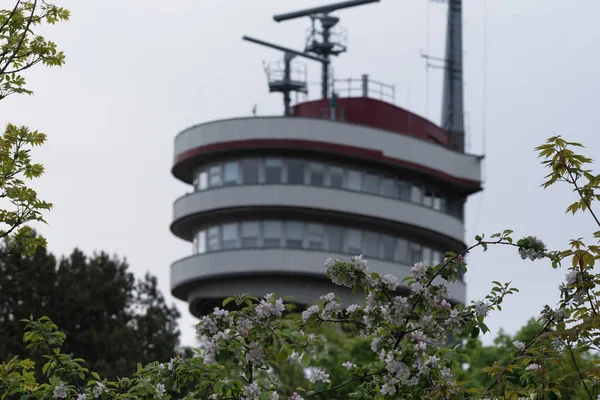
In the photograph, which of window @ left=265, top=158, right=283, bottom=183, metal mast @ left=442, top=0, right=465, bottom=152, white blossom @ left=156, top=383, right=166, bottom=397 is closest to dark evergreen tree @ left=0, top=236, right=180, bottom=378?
window @ left=265, top=158, right=283, bottom=183

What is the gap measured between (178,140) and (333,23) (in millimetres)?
13228

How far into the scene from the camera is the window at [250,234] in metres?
66.3

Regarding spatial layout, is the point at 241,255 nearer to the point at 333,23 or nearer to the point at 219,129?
the point at 219,129

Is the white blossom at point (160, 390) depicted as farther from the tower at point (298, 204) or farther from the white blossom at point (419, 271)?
the tower at point (298, 204)

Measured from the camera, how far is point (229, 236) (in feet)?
221

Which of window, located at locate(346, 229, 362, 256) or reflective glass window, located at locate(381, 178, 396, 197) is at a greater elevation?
reflective glass window, located at locate(381, 178, 396, 197)

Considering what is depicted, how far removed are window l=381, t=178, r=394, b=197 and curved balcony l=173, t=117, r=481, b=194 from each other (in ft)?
4.85

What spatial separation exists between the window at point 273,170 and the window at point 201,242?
5292 mm

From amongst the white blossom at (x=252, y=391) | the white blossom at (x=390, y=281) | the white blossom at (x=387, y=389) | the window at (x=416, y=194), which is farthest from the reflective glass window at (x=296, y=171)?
the white blossom at (x=252, y=391)

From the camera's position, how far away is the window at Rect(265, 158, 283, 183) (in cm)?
6712

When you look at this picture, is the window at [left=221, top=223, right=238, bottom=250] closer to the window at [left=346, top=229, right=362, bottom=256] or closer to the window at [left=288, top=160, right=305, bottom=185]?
the window at [left=288, top=160, right=305, bottom=185]

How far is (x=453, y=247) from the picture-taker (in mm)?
73250

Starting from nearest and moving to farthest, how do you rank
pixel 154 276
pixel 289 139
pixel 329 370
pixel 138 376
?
pixel 138 376
pixel 329 370
pixel 154 276
pixel 289 139

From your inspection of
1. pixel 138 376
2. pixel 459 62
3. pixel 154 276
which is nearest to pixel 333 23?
pixel 459 62
